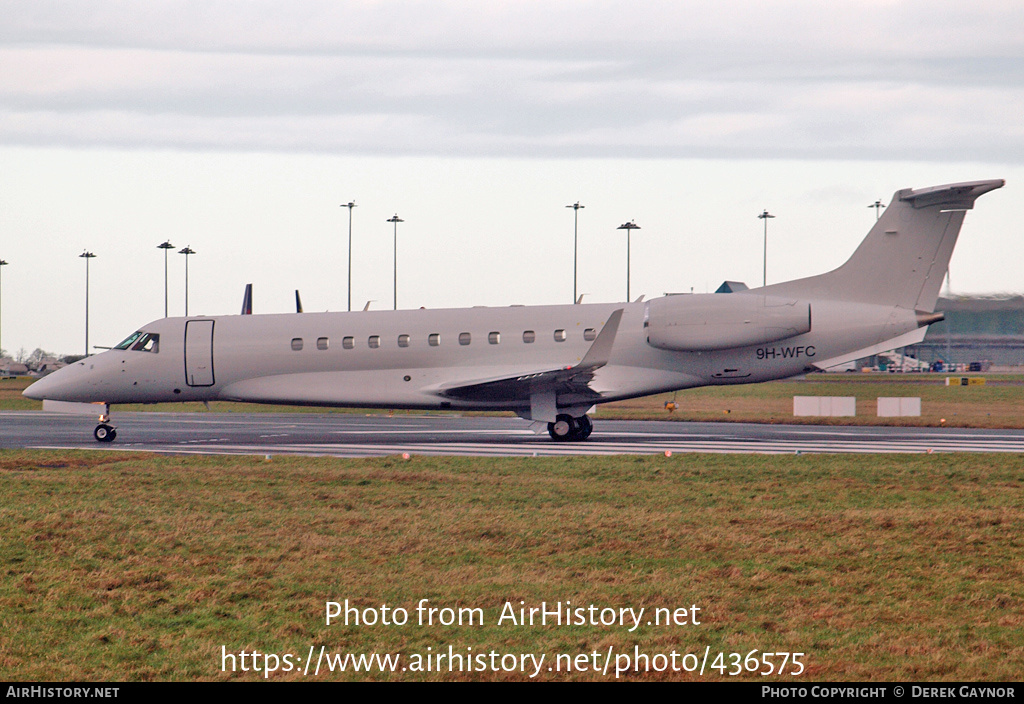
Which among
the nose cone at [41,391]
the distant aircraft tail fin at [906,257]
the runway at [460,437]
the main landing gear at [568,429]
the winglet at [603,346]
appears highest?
the distant aircraft tail fin at [906,257]

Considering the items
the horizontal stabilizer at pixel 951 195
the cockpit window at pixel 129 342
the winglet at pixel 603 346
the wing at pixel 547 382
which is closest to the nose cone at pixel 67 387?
the cockpit window at pixel 129 342

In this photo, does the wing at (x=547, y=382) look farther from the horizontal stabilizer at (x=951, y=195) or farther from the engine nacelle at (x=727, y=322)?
the horizontal stabilizer at (x=951, y=195)

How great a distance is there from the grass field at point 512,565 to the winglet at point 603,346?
764 cm

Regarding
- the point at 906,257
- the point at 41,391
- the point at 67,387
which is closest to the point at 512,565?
the point at 906,257

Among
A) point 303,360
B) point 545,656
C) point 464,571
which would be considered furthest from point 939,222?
point 545,656

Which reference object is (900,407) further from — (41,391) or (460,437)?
(41,391)

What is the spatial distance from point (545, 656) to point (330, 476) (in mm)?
10553

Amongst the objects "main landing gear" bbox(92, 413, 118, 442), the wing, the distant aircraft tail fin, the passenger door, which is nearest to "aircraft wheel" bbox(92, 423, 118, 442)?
"main landing gear" bbox(92, 413, 118, 442)

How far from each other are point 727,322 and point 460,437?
7.50 metres

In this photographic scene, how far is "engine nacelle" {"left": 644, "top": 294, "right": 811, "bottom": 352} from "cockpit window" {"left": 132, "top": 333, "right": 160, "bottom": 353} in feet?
43.4

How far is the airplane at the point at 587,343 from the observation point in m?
25.7

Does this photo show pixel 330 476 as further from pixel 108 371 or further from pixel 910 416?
pixel 910 416

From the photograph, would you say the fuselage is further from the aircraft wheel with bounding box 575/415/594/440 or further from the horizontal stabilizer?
the horizontal stabilizer
